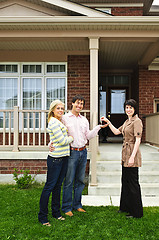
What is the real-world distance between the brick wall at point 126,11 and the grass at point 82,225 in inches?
307

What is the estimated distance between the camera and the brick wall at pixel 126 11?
920 cm

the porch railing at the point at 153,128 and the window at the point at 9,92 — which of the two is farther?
the window at the point at 9,92

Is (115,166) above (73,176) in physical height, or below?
below

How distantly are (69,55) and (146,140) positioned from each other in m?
3.93

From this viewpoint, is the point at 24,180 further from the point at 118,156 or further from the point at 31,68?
the point at 31,68

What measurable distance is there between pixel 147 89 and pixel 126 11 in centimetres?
341

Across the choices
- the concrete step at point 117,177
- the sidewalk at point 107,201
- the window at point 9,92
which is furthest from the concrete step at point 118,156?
the window at point 9,92

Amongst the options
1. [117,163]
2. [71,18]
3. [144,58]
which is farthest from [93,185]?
[144,58]

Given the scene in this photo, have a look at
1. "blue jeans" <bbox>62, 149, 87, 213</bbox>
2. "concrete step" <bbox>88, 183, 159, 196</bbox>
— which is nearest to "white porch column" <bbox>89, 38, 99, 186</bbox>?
"concrete step" <bbox>88, 183, 159, 196</bbox>

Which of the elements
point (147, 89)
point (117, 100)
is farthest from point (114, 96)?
point (147, 89)

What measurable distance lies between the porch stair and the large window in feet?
9.19

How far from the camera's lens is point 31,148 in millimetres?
5758

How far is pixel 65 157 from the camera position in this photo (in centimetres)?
325

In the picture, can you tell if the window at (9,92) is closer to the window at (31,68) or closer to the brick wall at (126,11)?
the window at (31,68)
